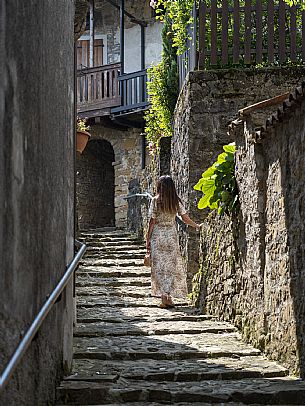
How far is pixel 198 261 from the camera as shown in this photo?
390 inches

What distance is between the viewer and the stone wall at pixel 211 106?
999 cm

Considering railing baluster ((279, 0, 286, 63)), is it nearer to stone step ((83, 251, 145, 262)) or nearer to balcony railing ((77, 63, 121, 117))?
stone step ((83, 251, 145, 262))

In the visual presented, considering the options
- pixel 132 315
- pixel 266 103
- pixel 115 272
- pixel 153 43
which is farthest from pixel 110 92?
pixel 266 103

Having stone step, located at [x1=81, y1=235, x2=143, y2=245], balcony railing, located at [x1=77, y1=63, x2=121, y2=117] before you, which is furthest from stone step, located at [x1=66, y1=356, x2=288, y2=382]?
balcony railing, located at [x1=77, y1=63, x2=121, y2=117]

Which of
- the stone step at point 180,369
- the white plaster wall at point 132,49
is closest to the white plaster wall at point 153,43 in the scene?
the white plaster wall at point 132,49

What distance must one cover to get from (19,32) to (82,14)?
201 inches

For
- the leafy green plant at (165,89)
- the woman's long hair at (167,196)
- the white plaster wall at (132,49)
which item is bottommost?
the woman's long hair at (167,196)

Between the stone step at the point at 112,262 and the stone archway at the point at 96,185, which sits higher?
the stone archway at the point at 96,185

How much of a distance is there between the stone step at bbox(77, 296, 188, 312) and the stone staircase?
0.4 inches

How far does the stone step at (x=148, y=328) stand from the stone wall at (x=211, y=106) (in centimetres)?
214

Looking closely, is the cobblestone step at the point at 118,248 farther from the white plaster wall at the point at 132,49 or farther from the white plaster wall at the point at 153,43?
the white plaster wall at the point at 132,49

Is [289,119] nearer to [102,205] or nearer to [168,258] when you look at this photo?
[168,258]

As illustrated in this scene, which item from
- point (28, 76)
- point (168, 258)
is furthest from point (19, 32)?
point (168, 258)

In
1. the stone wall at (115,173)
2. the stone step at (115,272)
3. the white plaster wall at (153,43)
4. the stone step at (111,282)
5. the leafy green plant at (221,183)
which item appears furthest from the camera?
the white plaster wall at (153,43)
